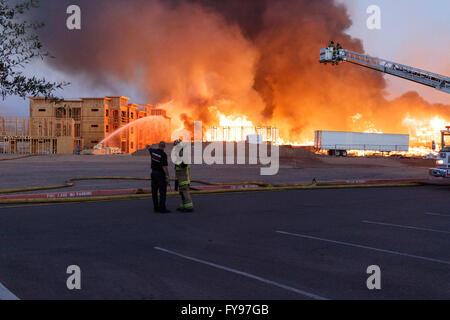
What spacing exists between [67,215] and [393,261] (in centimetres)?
761

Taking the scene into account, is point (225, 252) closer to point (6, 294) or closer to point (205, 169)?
point (6, 294)

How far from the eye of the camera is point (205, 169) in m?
→ 29.8

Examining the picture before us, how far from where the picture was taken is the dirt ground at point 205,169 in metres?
20.7

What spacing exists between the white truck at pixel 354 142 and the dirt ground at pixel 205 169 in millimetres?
11238

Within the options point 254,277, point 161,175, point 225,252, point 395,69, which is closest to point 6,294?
point 254,277

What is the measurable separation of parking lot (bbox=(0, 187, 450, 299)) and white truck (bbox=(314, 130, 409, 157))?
147 ft

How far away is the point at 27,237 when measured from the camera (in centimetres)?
775

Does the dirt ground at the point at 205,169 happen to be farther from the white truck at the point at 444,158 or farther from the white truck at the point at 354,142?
the white truck at the point at 354,142

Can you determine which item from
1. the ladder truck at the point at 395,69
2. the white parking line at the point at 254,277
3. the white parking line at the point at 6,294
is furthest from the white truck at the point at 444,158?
the white parking line at the point at 6,294

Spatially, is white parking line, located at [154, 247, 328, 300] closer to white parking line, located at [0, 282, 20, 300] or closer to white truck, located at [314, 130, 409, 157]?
white parking line, located at [0, 282, 20, 300]

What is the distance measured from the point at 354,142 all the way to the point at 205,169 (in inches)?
1347

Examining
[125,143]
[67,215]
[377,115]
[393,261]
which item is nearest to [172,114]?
[125,143]
